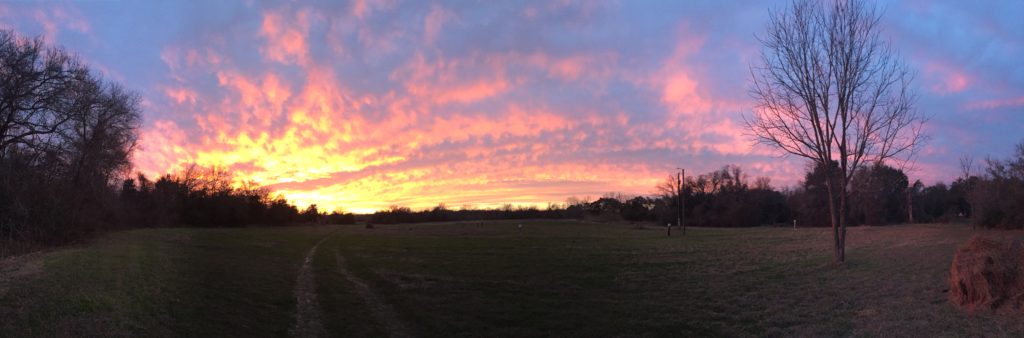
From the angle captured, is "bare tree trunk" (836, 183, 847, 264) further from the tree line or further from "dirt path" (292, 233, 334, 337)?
the tree line

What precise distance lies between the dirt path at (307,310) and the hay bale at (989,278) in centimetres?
1143

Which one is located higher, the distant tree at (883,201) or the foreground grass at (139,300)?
the distant tree at (883,201)

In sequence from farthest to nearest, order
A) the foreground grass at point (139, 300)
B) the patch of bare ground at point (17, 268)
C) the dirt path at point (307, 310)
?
the patch of bare ground at point (17, 268)
the dirt path at point (307, 310)
the foreground grass at point (139, 300)

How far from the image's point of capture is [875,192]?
232 ft

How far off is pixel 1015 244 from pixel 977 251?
0.54 m

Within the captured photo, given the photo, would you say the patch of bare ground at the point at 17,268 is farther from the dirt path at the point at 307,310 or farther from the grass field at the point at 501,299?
the dirt path at the point at 307,310

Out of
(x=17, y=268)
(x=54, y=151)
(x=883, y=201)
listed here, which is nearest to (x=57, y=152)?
(x=54, y=151)

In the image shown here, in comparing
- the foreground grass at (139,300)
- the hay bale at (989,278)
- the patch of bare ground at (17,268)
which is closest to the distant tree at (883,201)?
the hay bale at (989,278)

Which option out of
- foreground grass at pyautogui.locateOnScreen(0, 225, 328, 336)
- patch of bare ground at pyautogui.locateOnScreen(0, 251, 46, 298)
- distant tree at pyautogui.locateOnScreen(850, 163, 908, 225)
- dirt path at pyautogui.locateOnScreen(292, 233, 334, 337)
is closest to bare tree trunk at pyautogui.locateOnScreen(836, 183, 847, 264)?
dirt path at pyautogui.locateOnScreen(292, 233, 334, 337)

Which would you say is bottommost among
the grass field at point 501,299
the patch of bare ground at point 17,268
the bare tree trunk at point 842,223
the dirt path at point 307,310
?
the dirt path at point 307,310

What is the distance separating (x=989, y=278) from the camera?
8.87 m

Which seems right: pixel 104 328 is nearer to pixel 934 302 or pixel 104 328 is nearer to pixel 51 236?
pixel 934 302

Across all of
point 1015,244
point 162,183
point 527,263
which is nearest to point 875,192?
point 527,263

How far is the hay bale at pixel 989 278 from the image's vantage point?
859 cm
